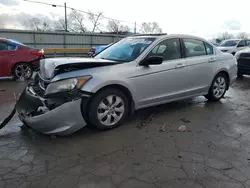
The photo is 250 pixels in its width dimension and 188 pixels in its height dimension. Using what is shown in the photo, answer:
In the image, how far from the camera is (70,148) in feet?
11.2

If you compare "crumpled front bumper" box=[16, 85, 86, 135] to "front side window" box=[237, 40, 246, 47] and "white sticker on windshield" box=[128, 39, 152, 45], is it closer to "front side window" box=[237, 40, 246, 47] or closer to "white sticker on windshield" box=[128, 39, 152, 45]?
"white sticker on windshield" box=[128, 39, 152, 45]

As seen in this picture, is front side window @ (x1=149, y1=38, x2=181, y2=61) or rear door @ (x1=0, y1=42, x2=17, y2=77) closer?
front side window @ (x1=149, y1=38, x2=181, y2=61)

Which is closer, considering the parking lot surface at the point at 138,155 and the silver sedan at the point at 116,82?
the parking lot surface at the point at 138,155

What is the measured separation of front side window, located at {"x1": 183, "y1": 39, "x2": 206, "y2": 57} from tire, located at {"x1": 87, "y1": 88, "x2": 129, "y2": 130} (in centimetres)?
187

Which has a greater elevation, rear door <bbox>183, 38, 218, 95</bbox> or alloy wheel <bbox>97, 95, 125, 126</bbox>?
rear door <bbox>183, 38, 218, 95</bbox>

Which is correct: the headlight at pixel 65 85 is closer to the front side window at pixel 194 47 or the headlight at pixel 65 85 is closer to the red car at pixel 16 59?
the front side window at pixel 194 47

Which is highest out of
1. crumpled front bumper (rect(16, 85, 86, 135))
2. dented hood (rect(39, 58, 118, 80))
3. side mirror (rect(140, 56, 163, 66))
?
side mirror (rect(140, 56, 163, 66))

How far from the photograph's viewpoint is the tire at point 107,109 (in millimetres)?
3763

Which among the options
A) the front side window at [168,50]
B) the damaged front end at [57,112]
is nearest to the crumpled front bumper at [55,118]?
the damaged front end at [57,112]

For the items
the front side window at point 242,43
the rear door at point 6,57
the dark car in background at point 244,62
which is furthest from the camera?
the front side window at point 242,43

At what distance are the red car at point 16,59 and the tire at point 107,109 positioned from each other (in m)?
5.85

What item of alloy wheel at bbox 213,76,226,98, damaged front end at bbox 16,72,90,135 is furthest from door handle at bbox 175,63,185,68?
damaged front end at bbox 16,72,90,135

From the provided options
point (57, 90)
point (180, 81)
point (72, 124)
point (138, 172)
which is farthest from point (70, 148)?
point (180, 81)

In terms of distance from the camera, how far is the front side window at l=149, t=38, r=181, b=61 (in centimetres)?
454
